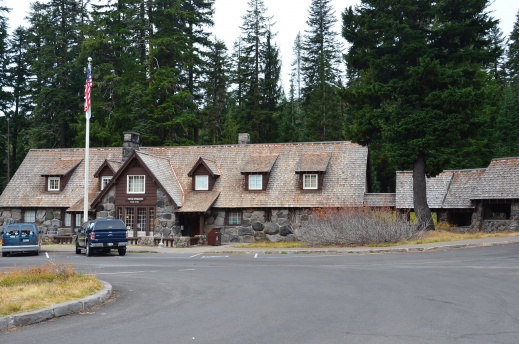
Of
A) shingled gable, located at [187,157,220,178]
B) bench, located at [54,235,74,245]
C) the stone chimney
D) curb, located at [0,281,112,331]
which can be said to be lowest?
bench, located at [54,235,74,245]

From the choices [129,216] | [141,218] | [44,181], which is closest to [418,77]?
[141,218]

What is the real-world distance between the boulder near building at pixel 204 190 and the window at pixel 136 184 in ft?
0.23

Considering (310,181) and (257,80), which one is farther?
(257,80)

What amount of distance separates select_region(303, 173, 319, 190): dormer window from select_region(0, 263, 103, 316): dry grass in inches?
944

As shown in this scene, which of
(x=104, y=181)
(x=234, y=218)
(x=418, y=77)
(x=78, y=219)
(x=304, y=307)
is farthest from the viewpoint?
(x=104, y=181)

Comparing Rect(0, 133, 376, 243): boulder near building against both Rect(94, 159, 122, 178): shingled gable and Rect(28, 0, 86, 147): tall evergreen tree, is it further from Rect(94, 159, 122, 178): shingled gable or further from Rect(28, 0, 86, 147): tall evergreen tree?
Rect(28, 0, 86, 147): tall evergreen tree

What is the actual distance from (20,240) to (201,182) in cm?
1394

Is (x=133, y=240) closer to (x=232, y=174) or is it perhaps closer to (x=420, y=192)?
(x=232, y=174)

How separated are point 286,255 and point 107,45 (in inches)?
1534

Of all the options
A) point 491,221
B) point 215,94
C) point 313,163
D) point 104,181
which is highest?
point 215,94

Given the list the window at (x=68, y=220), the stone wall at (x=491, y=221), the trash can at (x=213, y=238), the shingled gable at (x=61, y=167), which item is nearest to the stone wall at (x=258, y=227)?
the trash can at (x=213, y=238)

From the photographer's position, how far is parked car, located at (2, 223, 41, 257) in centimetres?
2798

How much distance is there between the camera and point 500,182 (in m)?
35.4

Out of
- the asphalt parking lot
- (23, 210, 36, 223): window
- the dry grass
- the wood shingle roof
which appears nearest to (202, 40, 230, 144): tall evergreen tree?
the wood shingle roof
